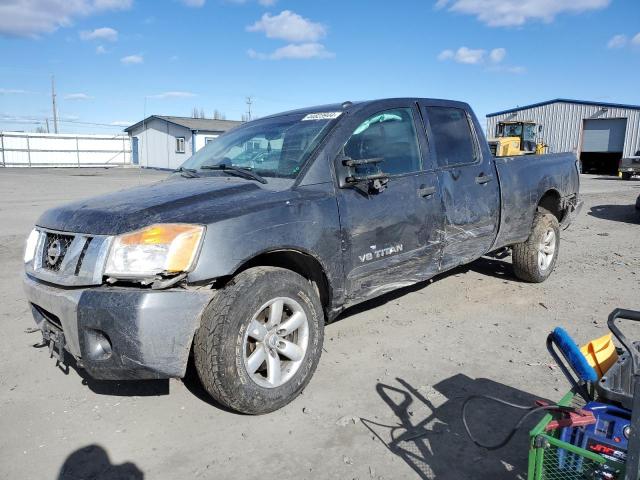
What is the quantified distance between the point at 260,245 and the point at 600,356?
1.84 meters

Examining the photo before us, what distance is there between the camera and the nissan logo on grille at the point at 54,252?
3.00m

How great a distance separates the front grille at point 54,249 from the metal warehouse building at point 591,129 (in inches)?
1380

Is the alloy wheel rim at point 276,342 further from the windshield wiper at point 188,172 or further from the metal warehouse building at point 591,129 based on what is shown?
the metal warehouse building at point 591,129

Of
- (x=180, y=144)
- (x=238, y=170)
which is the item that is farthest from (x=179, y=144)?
(x=238, y=170)

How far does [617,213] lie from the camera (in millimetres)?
11867

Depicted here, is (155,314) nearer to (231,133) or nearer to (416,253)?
(416,253)

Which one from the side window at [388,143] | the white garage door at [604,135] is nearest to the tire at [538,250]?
the side window at [388,143]

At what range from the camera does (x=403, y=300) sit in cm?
511

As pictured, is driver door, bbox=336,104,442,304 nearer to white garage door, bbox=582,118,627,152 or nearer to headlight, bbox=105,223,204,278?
A: headlight, bbox=105,223,204,278

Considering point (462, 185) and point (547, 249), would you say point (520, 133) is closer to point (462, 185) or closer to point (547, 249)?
point (547, 249)

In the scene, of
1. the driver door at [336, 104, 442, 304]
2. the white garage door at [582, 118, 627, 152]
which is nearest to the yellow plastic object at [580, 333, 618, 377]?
the driver door at [336, 104, 442, 304]

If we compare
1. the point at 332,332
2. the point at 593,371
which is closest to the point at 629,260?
the point at 332,332

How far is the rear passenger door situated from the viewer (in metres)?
4.27

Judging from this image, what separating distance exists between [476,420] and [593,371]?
0.87 m
